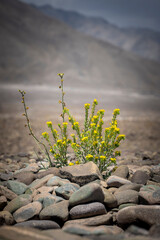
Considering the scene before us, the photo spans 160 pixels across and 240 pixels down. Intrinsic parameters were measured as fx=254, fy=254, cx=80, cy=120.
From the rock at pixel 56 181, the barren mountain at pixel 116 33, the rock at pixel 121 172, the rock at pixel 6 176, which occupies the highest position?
the barren mountain at pixel 116 33

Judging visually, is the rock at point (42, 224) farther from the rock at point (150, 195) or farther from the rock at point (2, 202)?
the rock at point (150, 195)

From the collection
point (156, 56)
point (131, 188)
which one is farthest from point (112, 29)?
point (131, 188)

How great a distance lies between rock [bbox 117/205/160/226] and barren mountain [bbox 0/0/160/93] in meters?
43.2

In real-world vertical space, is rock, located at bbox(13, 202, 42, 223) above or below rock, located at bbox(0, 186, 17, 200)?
below

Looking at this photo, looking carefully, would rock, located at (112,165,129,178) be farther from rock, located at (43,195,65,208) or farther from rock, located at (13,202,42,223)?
rock, located at (13,202,42,223)

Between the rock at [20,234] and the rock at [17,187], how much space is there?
115 centimetres

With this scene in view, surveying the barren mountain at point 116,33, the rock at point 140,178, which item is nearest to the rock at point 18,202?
the rock at point 140,178

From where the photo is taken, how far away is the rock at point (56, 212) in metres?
2.74

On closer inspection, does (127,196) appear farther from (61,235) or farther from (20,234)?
(20,234)

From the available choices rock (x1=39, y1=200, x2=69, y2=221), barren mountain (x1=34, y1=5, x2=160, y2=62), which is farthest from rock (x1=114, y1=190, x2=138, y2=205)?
barren mountain (x1=34, y1=5, x2=160, y2=62)

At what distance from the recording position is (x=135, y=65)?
217 feet

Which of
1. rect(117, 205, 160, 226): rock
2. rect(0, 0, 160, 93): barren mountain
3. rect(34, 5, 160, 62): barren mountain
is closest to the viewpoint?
rect(117, 205, 160, 226): rock

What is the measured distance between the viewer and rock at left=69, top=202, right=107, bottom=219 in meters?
2.75

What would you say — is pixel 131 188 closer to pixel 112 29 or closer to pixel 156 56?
pixel 156 56
